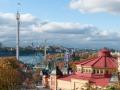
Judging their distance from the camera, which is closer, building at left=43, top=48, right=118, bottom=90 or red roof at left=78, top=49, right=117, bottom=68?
building at left=43, top=48, right=118, bottom=90

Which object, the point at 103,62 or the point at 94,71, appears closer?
the point at 94,71

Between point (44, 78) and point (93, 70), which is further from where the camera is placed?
point (44, 78)

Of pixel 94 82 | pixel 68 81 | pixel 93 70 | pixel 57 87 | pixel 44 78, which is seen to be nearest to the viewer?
pixel 94 82

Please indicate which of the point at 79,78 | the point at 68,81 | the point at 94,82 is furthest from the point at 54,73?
the point at 94,82

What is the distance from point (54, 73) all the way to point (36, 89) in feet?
18.9

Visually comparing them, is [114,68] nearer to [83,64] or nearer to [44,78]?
[83,64]

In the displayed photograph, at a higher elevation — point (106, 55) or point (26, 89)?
point (106, 55)

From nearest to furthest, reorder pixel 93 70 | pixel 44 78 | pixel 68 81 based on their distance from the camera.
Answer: pixel 93 70
pixel 68 81
pixel 44 78

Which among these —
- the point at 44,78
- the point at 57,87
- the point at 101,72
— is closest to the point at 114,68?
the point at 101,72

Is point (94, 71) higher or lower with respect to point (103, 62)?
lower

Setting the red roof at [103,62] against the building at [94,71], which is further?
the red roof at [103,62]

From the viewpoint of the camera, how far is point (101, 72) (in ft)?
336

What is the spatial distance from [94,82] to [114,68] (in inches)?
377

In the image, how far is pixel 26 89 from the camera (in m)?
125
